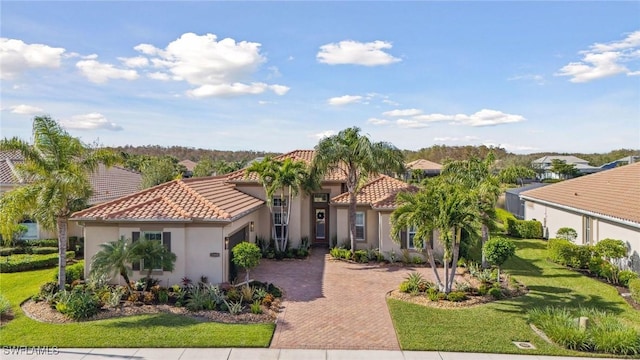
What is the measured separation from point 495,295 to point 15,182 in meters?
25.9

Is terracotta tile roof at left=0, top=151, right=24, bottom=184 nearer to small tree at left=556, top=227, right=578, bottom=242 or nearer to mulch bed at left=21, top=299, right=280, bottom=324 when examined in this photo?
mulch bed at left=21, top=299, right=280, bottom=324

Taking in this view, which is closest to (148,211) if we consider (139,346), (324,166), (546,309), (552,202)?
(139,346)

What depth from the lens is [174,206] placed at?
1591cm

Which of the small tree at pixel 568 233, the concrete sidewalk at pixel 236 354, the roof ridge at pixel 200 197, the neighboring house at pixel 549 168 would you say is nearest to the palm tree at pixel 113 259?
the concrete sidewalk at pixel 236 354

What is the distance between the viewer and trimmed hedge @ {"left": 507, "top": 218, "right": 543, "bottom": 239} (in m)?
27.3

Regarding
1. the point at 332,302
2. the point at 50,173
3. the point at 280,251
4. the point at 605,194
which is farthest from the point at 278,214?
the point at 605,194

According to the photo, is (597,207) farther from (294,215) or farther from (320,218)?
(294,215)

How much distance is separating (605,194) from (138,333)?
74.4 ft

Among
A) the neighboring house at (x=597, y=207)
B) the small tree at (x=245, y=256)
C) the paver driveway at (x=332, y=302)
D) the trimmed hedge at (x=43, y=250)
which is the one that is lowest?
the paver driveway at (x=332, y=302)

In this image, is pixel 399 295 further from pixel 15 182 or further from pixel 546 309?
pixel 15 182

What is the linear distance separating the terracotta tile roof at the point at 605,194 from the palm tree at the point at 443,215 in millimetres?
7639

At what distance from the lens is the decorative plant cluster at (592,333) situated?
10.5m

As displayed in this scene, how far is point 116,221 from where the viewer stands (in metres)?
15.2

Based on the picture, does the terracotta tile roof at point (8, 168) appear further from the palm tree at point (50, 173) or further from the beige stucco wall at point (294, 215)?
the beige stucco wall at point (294, 215)
